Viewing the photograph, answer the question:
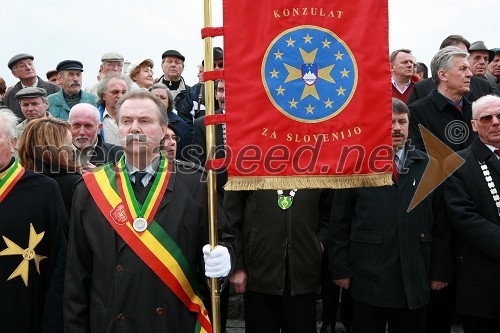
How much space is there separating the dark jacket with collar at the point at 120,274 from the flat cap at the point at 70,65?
17.5 feet

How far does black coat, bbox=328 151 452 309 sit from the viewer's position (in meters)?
4.75

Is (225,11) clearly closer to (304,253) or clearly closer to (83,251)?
(83,251)

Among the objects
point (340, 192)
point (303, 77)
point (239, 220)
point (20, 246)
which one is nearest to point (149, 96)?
point (303, 77)

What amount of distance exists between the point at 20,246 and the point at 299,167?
6.17 ft

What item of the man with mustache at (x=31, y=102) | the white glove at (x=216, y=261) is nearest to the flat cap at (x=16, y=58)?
the man with mustache at (x=31, y=102)

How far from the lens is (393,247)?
15.7 ft

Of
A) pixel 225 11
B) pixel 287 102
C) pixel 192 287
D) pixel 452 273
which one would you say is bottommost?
pixel 452 273

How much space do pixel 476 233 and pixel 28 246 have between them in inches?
132

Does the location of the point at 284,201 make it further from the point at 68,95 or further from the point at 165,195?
the point at 68,95

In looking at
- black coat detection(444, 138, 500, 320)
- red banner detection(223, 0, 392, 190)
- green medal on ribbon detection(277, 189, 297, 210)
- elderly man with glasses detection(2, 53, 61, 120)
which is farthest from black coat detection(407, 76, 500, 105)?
elderly man with glasses detection(2, 53, 61, 120)

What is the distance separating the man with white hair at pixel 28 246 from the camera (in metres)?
3.87

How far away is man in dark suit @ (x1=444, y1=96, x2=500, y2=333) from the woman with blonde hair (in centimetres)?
305

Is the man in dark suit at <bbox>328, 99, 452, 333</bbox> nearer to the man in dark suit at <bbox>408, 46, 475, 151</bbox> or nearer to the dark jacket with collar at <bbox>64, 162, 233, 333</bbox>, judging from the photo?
the man in dark suit at <bbox>408, 46, 475, 151</bbox>

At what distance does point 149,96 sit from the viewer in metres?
3.79
